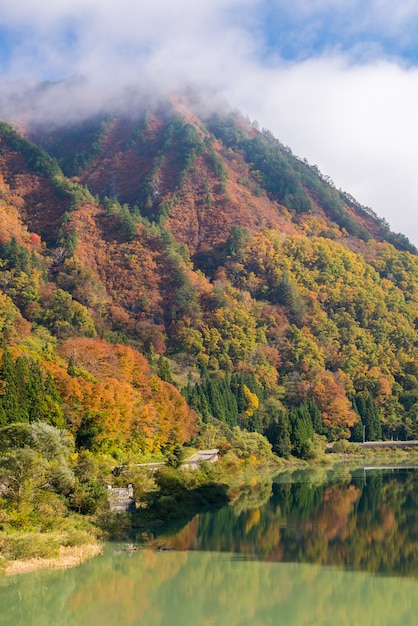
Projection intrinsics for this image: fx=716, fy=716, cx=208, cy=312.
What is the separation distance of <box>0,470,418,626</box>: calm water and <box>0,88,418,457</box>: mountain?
2745cm

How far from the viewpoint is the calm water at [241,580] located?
1041 inches

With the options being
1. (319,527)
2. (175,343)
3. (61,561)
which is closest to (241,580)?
(61,561)

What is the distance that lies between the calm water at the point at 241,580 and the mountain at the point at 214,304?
1081 inches

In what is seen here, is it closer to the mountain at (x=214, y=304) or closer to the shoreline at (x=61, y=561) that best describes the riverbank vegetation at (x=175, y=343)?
the mountain at (x=214, y=304)

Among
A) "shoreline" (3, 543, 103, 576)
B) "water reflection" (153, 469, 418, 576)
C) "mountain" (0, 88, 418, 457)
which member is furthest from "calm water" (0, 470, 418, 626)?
"mountain" (0, 88, 418, 457)

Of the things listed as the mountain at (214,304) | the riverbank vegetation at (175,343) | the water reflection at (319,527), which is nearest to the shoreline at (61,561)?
the riverbank vegetation at (175,343)

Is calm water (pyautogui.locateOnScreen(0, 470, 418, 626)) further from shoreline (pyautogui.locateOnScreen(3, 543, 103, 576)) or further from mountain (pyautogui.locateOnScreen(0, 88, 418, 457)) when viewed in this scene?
mountain (pyautogui.locateOnScreen(0, 88, 418, 457))

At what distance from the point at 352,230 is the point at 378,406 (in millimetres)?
81001

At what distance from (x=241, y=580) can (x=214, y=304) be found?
113 m

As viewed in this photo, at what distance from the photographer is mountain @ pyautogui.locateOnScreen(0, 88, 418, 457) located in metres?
97.2

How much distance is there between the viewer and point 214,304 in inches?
5645

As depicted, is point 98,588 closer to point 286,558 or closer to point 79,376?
point 286,558

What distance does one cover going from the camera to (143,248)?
15738 cm

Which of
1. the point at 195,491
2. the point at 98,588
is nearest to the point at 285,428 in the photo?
the point at 195,491
